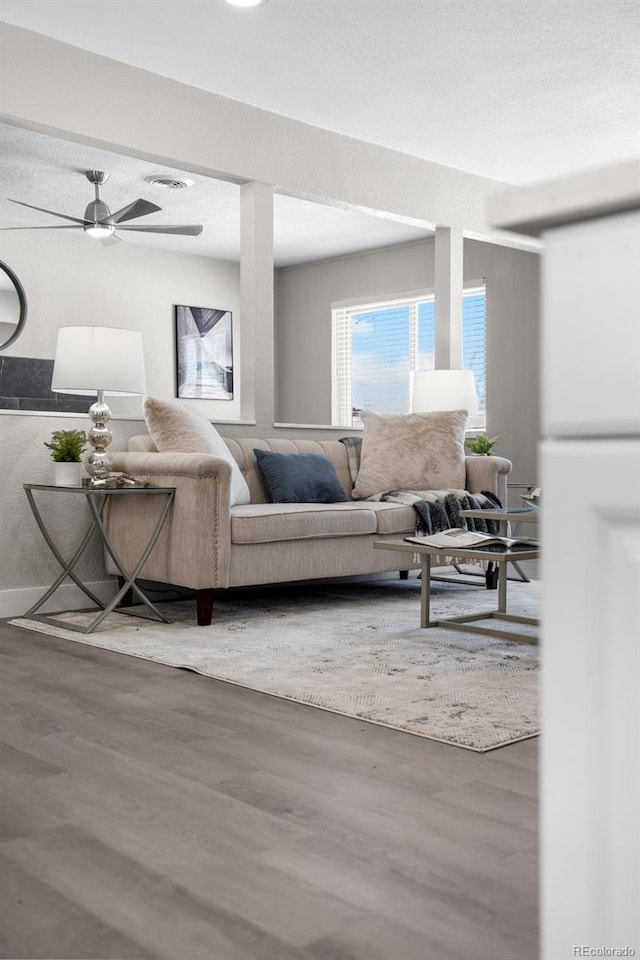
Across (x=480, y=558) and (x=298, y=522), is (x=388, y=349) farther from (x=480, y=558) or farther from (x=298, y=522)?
(x=480, y=558)

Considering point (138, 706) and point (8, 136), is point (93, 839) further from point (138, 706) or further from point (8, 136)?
point (8, 136)

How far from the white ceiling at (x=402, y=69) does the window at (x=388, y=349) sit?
1.59 m

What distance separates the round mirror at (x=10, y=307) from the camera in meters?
7.04

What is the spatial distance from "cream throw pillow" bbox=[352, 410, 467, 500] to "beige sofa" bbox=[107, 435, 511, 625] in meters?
0.39

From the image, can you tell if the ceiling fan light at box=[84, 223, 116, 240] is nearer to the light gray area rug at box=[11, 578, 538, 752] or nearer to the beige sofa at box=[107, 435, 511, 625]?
the beige sofa at box=[107, 435, 511, 625]

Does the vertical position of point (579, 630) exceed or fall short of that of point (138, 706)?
it exceeds it

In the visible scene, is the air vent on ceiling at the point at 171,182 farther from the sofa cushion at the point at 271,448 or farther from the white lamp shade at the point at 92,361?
the white lamp shade at the point at 92,361

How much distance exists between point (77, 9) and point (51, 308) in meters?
3.72

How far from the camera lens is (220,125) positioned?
4.80 metres

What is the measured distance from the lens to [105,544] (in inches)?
153

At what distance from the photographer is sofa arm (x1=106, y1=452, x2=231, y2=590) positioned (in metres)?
3.64

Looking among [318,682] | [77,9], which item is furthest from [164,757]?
[77,9]

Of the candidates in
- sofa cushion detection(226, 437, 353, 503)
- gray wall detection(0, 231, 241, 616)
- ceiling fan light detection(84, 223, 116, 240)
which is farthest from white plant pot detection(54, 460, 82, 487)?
ceiling fan light detection(84, 223, 116, 240)

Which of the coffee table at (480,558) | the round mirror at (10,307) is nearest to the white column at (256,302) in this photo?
the coffee table at (480,558)
